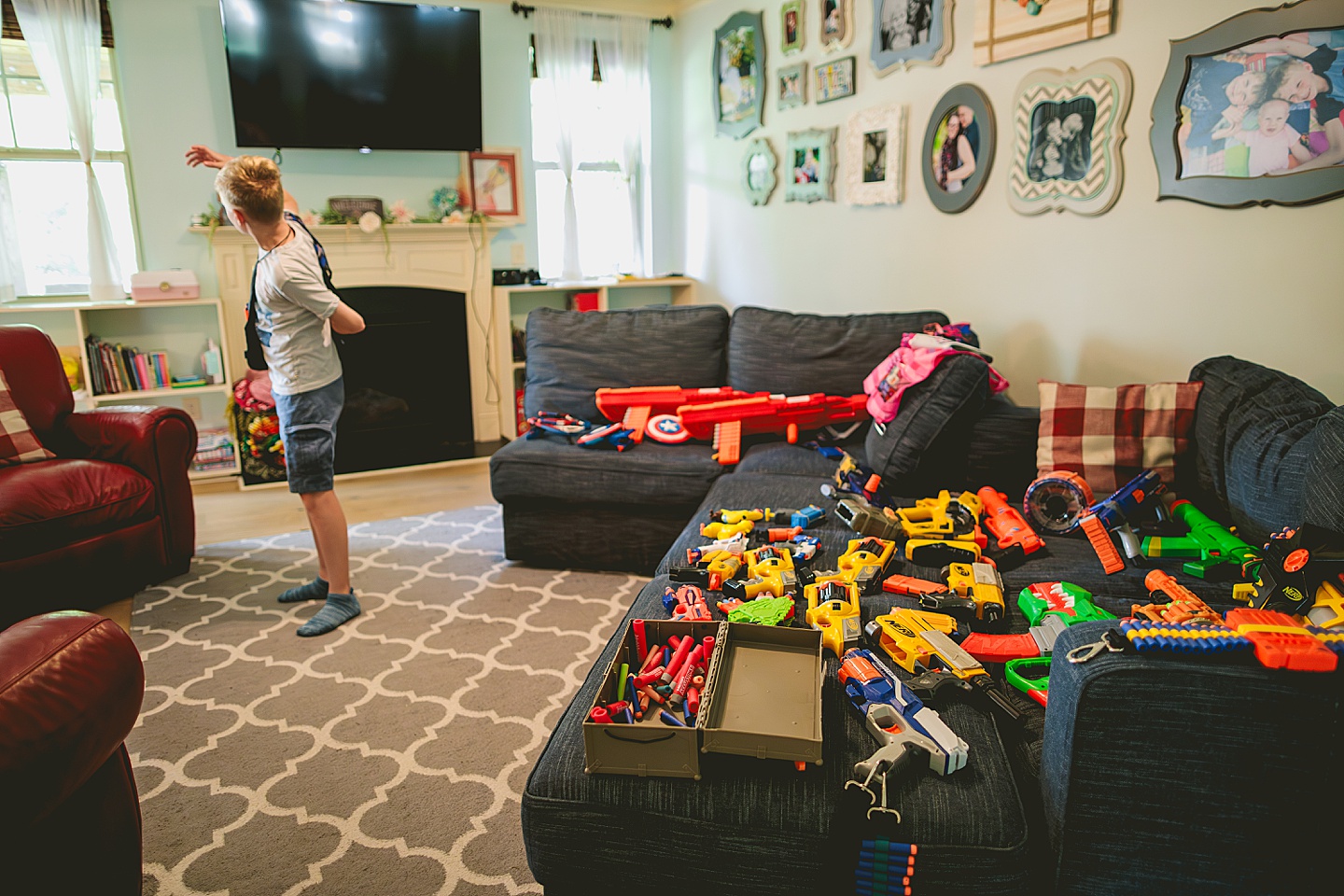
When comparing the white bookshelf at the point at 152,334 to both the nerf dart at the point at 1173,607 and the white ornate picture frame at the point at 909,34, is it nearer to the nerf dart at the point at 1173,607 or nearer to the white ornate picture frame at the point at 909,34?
the white ornate picture frame at the point at 909,34

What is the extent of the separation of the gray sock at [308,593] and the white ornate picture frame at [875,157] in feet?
9.15

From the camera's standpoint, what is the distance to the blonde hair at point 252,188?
2.19 m

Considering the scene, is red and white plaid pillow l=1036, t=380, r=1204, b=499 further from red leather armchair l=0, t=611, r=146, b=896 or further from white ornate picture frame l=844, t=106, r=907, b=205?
red leather armchair l=0, t=611, r=146, b=896

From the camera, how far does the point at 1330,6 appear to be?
2074 mm

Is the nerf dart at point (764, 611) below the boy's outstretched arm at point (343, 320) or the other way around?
below

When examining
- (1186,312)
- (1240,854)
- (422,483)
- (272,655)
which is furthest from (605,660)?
(422,483)

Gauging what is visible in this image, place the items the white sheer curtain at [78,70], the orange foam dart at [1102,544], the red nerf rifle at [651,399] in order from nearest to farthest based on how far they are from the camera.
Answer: the orange foam dart at [1102,544] < the red nerf rifle at [651,399] < the white sheer curtain at [78,70]

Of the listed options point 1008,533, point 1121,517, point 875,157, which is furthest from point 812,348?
point 1121,517

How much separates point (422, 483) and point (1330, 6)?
3807mm

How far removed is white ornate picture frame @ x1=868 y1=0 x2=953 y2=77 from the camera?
3.26m

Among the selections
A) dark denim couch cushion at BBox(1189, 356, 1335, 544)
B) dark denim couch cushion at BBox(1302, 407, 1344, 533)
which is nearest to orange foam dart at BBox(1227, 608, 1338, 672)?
dark denim couch cushion at BBox(1302, 407, 1344, 533)

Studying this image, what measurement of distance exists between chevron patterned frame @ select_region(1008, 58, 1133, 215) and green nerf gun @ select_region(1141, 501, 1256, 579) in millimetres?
1233

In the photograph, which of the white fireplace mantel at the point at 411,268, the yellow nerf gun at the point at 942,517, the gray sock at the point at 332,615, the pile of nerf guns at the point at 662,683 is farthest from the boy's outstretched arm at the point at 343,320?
the white fireplace mantel at the point at 411,268

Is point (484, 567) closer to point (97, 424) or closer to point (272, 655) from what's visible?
point (272, 655)
